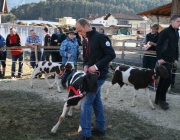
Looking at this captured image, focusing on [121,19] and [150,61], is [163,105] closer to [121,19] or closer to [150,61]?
[150,61]

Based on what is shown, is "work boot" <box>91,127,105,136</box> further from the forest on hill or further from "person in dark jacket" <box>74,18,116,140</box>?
the forest on hill

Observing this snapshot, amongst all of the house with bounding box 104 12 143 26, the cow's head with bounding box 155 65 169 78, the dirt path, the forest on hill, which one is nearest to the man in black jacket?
the cow's head with bounding box 155 65 169 78

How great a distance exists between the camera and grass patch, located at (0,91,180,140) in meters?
4.48

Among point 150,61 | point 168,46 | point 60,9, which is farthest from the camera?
point 60,9

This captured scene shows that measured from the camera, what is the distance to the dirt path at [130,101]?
18.5 ft

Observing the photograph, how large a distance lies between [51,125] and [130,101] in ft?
8.52

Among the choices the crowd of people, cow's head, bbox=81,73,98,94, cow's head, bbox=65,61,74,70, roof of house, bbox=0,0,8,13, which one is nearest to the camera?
cow's head, bbox=81,73,98,94

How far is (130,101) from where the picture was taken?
22.6 feet

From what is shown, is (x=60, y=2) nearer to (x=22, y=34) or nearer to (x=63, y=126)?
(x=22, y=34)

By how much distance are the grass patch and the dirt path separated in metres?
0.31

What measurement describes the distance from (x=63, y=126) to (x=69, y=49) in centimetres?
328

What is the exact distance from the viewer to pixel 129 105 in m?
6.53

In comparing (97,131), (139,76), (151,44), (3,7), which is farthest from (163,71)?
(3,7)

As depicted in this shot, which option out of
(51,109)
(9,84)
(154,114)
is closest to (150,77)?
(154,114)
